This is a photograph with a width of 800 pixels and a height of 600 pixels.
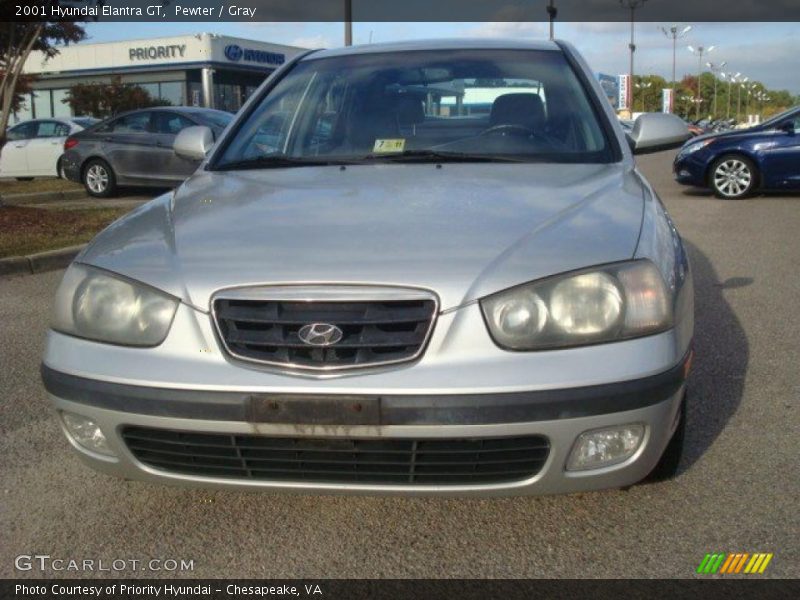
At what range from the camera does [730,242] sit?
850 centimetres

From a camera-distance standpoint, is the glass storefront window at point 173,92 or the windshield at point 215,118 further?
the glass storefront window at point 173,92

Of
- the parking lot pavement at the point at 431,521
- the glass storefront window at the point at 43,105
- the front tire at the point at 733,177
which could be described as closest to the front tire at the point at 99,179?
the front tire at the point at 733,177

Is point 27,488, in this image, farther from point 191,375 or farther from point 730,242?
point 730,242

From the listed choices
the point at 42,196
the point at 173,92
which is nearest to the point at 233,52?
the point at 173,92

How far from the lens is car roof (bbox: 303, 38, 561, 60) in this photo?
399cm

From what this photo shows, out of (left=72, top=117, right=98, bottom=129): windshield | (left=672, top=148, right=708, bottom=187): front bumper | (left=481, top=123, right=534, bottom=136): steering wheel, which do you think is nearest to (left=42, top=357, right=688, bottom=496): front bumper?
(left=481, top=123, right=534, bottom=136): steering wheel

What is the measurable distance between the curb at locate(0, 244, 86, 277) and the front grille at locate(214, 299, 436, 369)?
5.29 meters

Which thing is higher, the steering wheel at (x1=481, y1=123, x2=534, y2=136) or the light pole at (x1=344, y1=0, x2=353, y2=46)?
the light pole at (x1=344, y1=0, x2=353, y2=46)

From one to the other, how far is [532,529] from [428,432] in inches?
26.3

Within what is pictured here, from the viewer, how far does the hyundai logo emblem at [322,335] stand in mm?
2234

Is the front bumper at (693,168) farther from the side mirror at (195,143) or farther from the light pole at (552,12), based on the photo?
the light pole at (552,12)

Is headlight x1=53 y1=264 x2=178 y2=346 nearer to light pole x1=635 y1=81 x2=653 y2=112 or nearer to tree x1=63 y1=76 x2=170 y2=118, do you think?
tree x1=63 y1=76 x2=170 y2=118

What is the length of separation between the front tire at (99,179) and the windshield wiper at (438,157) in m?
10.5

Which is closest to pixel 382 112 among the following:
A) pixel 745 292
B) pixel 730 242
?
pixel 745 292
